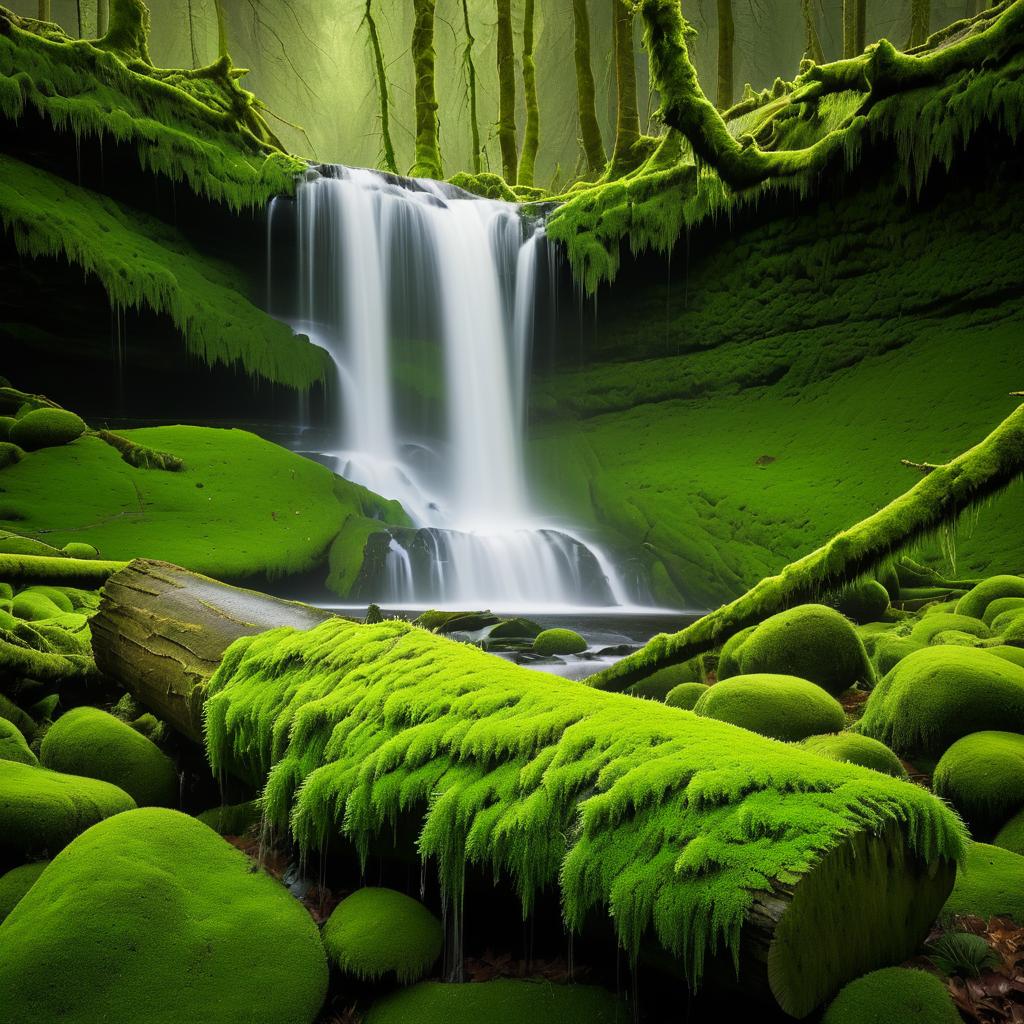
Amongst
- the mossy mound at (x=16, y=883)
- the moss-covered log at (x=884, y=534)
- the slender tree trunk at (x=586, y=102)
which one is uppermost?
the slender tree trunk at (x=586, y=102)

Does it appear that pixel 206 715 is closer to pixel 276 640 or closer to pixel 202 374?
pixel 276 640

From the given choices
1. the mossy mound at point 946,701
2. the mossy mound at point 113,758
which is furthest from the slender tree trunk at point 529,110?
the mossy mound at point 113,758

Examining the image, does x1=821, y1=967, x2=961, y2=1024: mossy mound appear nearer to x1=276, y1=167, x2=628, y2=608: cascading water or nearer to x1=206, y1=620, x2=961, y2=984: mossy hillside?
x1=206, y1=620, x2=961, y2=984: mossy hillside

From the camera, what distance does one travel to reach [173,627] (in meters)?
3.84

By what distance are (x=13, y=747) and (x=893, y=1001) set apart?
11.2ft

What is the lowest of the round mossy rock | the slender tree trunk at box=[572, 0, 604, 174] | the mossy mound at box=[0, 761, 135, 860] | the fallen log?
the mossy mound at box=[0, 761, 135, 860]

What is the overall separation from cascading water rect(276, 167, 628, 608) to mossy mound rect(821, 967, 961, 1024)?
13.1 meters

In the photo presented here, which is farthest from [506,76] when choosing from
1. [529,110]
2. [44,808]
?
[44,808]

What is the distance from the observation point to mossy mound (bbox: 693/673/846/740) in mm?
3867

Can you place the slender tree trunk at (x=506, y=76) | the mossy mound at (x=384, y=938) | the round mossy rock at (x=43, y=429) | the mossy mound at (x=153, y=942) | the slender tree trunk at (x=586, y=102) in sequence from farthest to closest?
the slender tree trunk at (x=506, y=76) < the slender tree trunk at (x=586, y=102) < the round mossy rock at (x=43, y=429) < the mossy mound at (x=384, y=938) < the mossy mound at (x=153, y=942)

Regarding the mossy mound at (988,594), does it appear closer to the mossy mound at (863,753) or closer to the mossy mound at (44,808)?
the mossy mound at (863,753)

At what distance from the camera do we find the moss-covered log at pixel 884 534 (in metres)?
3.94

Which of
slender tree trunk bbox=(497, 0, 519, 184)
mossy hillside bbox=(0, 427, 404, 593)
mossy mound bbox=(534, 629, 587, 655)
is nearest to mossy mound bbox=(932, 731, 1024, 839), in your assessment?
mossy mound bbox=(534, 629, 587, 655)

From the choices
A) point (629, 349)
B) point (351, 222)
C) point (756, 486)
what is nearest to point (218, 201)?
point (351, 222)
